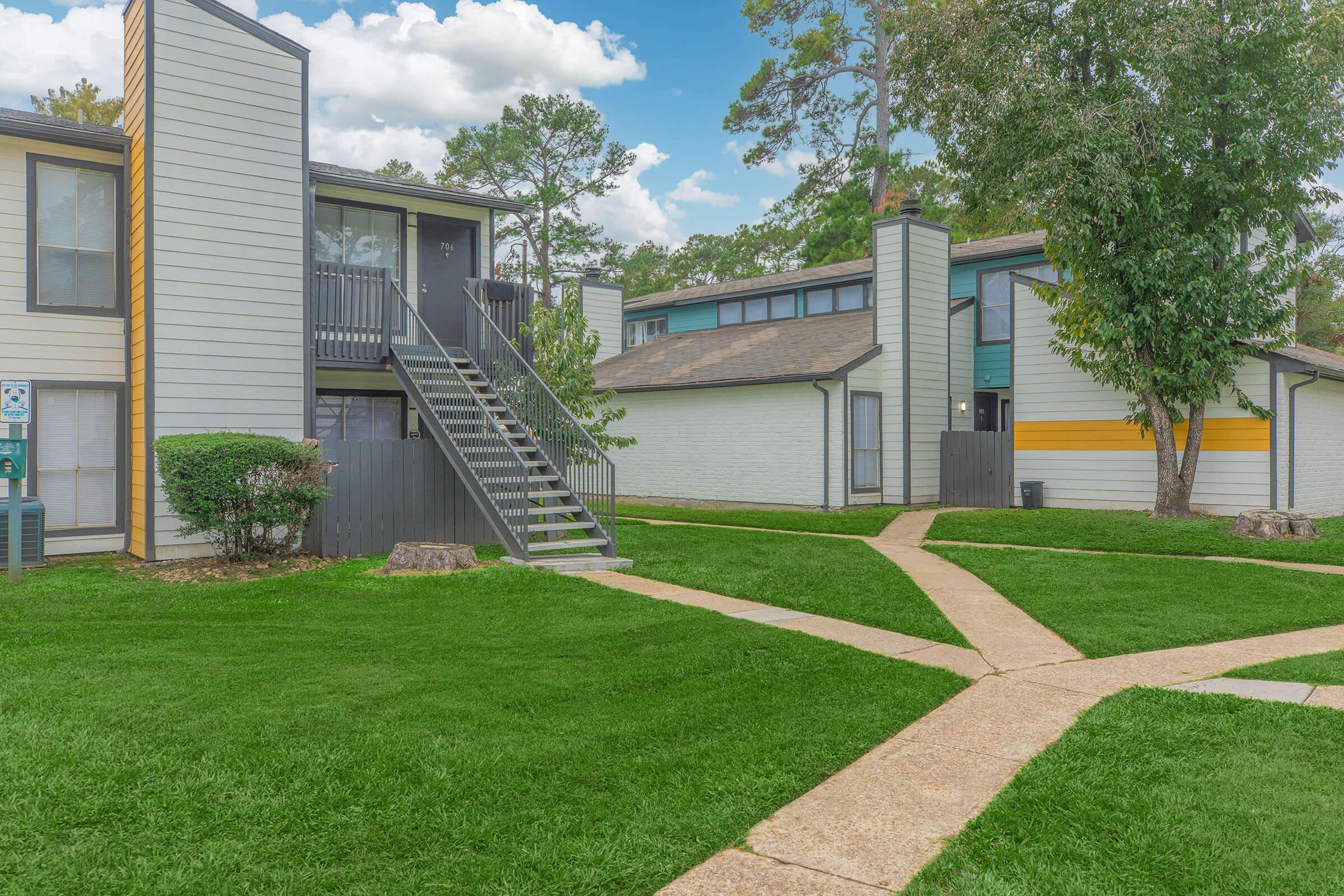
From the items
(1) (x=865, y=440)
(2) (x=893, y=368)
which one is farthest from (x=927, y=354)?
(1) (x=865, y=440)

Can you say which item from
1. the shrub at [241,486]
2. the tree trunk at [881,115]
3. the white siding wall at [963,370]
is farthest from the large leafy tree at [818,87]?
the shrub at [241,486]

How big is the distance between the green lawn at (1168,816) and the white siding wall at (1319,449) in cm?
1184

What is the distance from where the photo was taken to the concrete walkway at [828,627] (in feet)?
20.2

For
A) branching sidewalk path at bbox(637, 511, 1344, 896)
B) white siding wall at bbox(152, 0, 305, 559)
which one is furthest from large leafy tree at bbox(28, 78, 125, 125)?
branching sidewalk path at bbox(637, 511, 1344, 896)

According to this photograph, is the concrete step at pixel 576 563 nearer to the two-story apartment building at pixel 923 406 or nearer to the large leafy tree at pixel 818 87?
the two-story apartment building at pixel 923 406

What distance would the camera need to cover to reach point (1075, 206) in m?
13.7

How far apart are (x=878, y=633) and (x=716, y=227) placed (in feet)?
140

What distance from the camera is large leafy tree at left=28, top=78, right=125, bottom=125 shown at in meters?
34.9

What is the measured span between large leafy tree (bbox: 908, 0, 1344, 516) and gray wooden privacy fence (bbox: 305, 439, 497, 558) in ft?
31.9

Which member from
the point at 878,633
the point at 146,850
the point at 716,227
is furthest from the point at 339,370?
the point at 716,227

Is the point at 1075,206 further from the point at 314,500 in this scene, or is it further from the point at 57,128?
the point at 57,128

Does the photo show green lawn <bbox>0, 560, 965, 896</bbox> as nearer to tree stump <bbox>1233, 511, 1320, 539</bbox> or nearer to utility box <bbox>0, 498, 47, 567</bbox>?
utility box <bbox>0, 498, 47, 567</bbox>

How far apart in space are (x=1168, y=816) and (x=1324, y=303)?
39.8 meters

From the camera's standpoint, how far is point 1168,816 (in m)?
3.50
